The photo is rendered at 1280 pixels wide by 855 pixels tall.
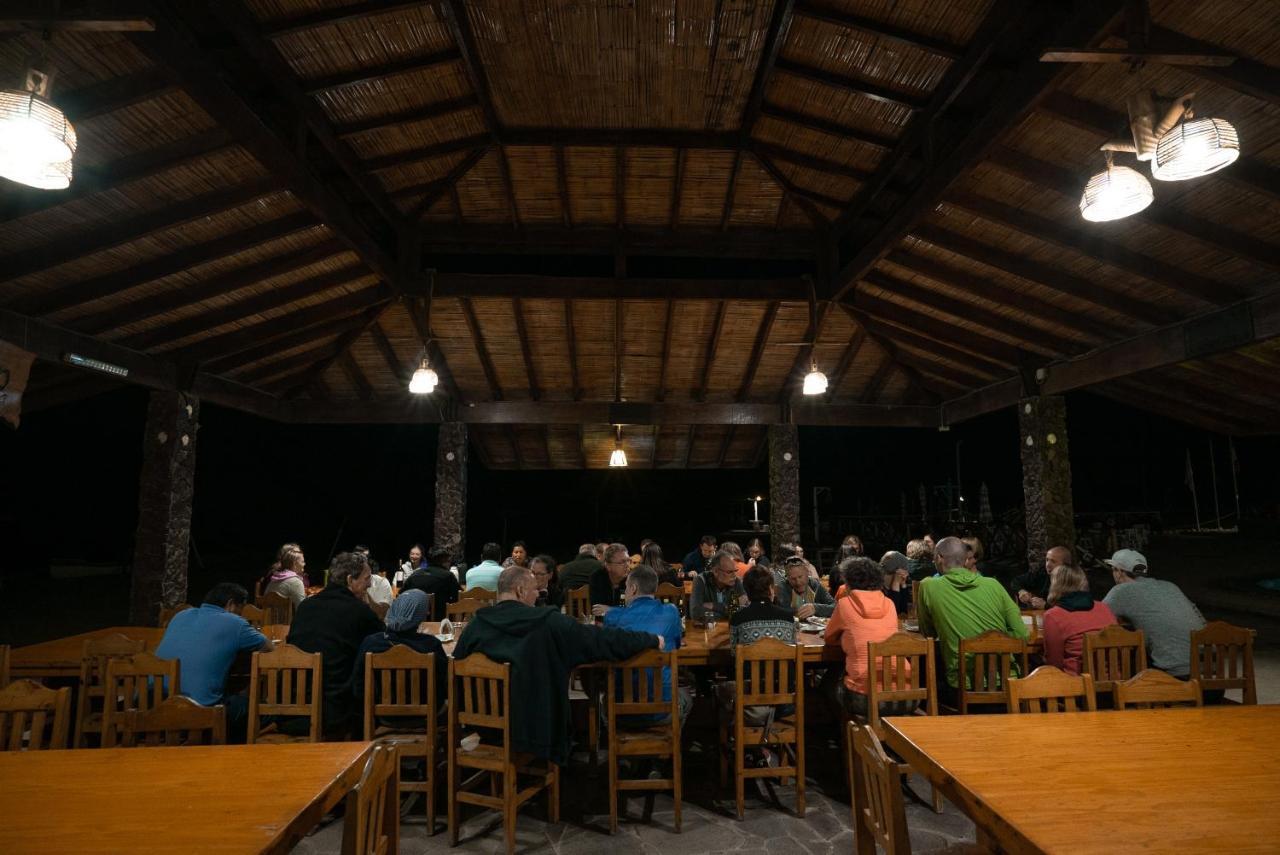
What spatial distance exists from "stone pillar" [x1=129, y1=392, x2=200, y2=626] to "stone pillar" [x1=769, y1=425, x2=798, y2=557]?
8956 mm

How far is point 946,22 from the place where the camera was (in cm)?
485

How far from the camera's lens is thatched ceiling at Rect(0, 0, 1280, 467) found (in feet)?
16.0

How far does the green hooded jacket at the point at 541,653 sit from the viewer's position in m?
3.77

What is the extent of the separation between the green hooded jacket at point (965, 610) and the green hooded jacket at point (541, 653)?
6.83 ft

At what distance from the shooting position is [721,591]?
645 cm

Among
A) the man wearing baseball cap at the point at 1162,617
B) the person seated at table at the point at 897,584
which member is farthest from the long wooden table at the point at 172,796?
the person seated at table at the point at 897,584

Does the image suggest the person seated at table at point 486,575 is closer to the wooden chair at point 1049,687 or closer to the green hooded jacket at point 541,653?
the green hooded jacket at point 541,653

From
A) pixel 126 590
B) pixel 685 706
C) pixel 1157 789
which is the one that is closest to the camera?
pixel 1157 789

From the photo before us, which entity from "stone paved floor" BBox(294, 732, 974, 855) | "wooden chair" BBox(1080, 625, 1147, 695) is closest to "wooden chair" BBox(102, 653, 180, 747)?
"stone paved floor" BBox(294, 732, 974, 855)

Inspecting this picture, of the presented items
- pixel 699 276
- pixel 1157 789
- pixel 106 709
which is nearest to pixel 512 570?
pixel 106 709

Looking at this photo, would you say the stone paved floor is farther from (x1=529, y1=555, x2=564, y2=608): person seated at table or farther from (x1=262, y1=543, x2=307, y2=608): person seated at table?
(x1=262, y1=543, x2=307, y2=608): person seated at table

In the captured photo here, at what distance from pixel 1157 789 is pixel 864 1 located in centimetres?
500

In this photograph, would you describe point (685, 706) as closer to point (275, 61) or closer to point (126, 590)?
point (275, 61)

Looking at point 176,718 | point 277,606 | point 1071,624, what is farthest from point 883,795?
point 277,606
